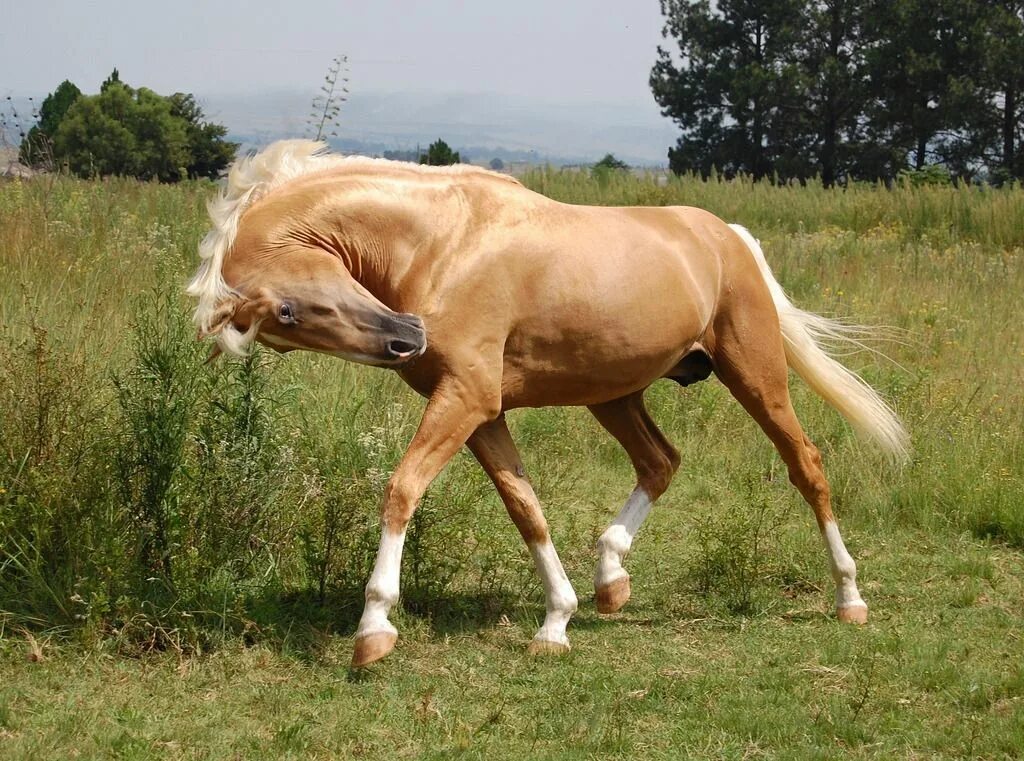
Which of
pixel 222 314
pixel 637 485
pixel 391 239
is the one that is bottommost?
pixel 637 485

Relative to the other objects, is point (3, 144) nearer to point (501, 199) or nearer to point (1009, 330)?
point (501, 199)

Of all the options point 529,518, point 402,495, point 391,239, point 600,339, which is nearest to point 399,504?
point 402,495

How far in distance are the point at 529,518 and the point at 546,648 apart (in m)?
0.58

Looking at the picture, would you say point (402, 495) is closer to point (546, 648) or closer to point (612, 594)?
point (546, 648)

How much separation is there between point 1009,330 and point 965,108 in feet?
87.7

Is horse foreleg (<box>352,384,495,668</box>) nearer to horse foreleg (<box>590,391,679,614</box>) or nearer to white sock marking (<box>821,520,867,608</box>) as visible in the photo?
horse foreleg (<box>590,391,679,614</box>)

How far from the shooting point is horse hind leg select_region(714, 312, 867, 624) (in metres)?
5.91

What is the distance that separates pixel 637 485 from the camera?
20.0ft

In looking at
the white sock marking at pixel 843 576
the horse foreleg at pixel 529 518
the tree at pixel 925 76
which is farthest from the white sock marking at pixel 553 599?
the tree at pixel 925 76

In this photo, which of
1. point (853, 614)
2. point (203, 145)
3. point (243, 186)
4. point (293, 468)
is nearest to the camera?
point (243, 186)

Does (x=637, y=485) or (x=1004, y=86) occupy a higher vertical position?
(x=1004, y=86)

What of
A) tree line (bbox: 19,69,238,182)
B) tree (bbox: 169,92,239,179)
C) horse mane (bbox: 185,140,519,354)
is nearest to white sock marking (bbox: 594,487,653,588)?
horse mane (bbox: 185,140,519,354)

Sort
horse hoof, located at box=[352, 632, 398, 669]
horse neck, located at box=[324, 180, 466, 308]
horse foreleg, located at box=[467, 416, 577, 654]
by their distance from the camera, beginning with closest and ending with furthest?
horse hoof, located at box=[352, 632, 398, 669] < horse neck, located at box=[324, 180, 466, 308] < horse foreleg, located at box=[467, 416, 577, 654]

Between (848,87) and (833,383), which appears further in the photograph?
(848,87)
